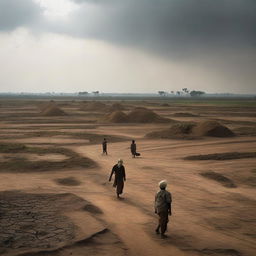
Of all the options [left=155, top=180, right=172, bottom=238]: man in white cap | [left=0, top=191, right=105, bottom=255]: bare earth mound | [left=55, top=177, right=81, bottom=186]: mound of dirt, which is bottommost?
[left=55, top=177, right=81, bottom=186]: mound of dirt

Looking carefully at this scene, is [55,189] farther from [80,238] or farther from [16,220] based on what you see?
[80,238]

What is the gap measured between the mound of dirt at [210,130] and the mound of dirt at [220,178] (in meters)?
17.4

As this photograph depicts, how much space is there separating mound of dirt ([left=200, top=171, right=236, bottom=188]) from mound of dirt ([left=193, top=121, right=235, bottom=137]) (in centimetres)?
1740

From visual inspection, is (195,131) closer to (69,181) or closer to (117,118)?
(117,118)

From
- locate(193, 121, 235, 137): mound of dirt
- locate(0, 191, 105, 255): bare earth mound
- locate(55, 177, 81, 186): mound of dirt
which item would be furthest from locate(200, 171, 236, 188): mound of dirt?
locate(193, 121, 235, 137): mound of dirt

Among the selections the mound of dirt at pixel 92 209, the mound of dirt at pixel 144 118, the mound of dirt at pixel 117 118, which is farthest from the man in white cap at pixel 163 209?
the mound of dirt at pixel 117 118

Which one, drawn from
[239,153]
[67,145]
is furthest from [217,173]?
[67,145]

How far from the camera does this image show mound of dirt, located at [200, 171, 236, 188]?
54.3 feet

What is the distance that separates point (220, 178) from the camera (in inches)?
688

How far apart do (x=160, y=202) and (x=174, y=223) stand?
5.26 ft

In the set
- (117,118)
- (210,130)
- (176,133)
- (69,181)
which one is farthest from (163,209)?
(117,118)

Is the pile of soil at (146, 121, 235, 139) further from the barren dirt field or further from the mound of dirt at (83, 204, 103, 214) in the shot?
the mound of dirt at (83, 204, 103, 214)

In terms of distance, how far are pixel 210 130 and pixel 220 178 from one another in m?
18.7

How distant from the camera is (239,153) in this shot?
2470 cm
